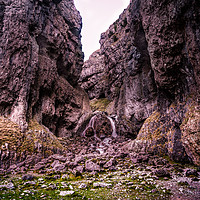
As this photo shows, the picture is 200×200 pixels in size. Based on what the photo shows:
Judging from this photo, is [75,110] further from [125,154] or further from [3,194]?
[3,194]

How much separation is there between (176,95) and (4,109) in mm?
19983

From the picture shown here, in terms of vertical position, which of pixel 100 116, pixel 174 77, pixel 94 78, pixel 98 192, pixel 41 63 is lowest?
pixel 98 192

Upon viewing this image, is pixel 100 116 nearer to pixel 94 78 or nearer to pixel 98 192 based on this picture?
pixel 98 192

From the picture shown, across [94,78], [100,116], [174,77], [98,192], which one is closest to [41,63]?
[100,116]

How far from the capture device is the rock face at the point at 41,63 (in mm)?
18484

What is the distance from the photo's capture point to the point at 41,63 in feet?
91.7

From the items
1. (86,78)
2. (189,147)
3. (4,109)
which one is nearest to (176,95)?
(189,147)

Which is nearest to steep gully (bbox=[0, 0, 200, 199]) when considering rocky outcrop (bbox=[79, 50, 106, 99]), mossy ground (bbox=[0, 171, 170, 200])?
mossy ground (bbox=[0, 171, 170, 200])

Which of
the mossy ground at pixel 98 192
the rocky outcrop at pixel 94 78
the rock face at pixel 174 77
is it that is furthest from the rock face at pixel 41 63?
the rocky outcrop at pixel 94 78

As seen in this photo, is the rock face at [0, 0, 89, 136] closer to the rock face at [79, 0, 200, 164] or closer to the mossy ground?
the mossy ground

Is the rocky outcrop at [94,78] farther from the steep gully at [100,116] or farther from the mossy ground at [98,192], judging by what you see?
the mossy ground at [98,192]

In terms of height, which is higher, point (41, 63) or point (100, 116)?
point (41, 63)

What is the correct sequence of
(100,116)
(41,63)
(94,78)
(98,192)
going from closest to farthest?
1. (98,192)
2. (41,63)
3. (100,116)
4. (94,78)

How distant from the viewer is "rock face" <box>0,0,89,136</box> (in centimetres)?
1848
